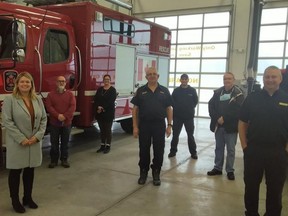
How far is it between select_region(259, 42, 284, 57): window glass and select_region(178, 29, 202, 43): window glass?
2.44 m

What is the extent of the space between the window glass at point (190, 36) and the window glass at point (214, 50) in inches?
17.6

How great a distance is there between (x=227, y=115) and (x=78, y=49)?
2961mm

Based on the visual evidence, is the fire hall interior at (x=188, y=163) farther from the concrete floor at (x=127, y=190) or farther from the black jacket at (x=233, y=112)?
the black jacket at (x=233, y=112)

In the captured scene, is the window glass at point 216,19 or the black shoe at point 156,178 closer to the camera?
the black shoe at point 156,178

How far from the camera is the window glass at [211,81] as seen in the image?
12.7 meters

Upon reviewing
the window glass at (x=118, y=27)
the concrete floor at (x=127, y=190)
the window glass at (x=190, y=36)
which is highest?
the window glass at (x=190, y=36)

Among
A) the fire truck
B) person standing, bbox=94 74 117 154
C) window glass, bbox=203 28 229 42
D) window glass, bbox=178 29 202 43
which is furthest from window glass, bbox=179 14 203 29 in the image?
person standing, bbox=94 74 117 154

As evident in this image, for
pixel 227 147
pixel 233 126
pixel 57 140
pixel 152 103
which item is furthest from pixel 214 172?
pixel 57 140

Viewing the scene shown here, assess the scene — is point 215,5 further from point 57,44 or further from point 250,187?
point 250,187

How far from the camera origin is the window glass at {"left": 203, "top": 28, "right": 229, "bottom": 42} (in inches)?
485

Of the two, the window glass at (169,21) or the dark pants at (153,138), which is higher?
the window glass at (169,21)

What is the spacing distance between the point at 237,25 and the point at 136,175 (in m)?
8.60

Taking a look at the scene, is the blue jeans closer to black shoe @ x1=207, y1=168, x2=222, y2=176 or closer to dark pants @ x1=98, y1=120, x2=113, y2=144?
black shoe @ x1=207, y1=168, x2=222, y2=176

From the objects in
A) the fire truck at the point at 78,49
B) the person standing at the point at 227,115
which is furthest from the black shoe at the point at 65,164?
the person standing at the point at 227,115
